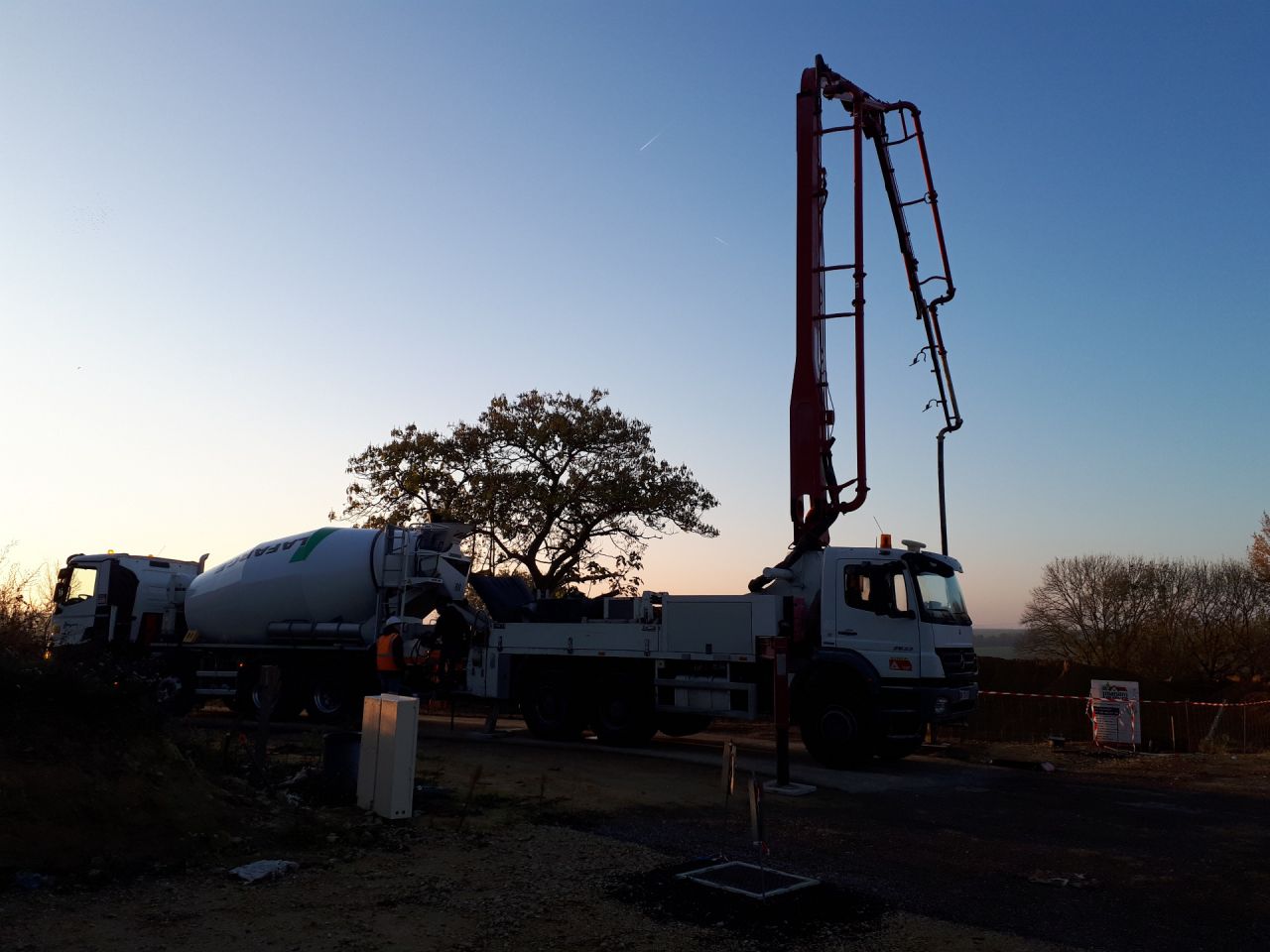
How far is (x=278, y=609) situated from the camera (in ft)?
64.6

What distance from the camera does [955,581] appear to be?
14695 millimetres

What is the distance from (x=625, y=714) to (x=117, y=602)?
12.2m

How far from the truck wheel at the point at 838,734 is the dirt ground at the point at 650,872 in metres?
1.13

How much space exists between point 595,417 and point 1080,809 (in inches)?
929

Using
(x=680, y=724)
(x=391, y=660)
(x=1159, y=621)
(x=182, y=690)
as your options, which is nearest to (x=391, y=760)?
(x=391, y=660)

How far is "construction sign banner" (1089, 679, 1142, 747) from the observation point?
1852cm

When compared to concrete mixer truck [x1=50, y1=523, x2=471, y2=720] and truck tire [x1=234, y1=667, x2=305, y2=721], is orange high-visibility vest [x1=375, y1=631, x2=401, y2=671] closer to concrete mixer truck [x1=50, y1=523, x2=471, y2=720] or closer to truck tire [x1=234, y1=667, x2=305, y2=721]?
concrete mixer truck [x1=50, y1=523, x2=471, y2=720]

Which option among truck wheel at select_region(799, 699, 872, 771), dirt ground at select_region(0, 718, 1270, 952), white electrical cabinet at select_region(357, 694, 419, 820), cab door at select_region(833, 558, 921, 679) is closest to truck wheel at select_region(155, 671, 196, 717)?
dirt ground at select_region(0, 718, 1270, 952)

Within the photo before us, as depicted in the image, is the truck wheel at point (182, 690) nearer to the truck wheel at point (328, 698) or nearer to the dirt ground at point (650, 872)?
the truck wheel at point (328, 698)

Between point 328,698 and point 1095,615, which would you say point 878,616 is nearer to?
point 328,698

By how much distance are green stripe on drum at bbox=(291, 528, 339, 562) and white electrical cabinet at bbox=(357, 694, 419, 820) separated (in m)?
10.5

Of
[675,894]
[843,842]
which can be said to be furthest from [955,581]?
[675,894]

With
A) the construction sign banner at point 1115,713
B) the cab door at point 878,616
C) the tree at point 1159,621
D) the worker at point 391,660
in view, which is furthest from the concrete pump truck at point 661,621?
the tree at point 1159,621

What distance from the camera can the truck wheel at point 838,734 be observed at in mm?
13773
